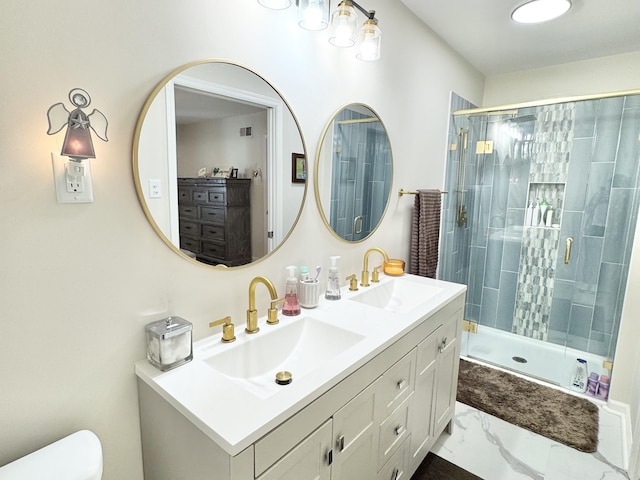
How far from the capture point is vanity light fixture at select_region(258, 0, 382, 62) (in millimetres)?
1270

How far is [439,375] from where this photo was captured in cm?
173

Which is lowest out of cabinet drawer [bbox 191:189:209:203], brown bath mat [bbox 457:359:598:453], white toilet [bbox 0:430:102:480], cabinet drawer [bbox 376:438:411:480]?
brown bath mat [bbox 457:359:598:453]

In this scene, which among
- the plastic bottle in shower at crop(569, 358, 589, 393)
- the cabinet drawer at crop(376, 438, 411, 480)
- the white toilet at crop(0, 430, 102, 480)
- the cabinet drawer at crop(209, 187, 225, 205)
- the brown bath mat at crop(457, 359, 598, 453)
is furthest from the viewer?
the plastic bottle in shower at crop(569, 358, 589, 393)

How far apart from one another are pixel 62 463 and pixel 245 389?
43 centimetres

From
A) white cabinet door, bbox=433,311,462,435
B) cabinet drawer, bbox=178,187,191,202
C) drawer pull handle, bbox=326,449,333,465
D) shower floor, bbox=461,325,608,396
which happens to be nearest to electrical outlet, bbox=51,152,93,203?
cabinet drawer, bbox=178,187,191,202

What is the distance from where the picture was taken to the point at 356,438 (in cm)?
112

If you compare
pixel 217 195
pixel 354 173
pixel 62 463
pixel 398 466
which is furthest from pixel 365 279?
pixel 62 463

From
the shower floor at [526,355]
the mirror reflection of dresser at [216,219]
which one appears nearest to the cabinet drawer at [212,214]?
the mirror reflection of dresser at [216,219]

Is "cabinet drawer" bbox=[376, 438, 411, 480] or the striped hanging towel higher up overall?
the striped hanging towel

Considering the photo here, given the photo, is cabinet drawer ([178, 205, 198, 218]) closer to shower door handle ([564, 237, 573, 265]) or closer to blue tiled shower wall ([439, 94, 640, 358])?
blue tiled shower wall ([439, 94, 640, 358])

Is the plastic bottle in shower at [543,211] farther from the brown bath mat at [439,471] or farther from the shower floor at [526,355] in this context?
the brown bath mat at [439,471]

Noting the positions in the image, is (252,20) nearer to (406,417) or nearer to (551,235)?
(406,417)

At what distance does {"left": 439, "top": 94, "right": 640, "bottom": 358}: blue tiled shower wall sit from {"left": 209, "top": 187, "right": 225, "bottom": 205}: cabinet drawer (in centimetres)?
206

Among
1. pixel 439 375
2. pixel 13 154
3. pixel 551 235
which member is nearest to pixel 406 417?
pixel 439 375
